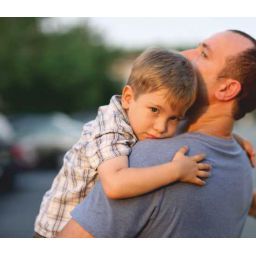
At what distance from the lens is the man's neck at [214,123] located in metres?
2.60

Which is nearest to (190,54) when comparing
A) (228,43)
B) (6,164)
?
(228,43)

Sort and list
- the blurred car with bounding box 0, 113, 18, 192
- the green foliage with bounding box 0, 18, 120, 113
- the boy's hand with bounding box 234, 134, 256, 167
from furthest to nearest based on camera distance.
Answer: the green foliage with bounding box 0, 18, 120, 113
the blurred car with bounding box 0, 113, 18, 192
the boy's hand with bounding box 234, 134, 256, 167

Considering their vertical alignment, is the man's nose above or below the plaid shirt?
above

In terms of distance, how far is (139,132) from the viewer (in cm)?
256

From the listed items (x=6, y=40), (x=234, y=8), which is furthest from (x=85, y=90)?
(x=234, y=8)

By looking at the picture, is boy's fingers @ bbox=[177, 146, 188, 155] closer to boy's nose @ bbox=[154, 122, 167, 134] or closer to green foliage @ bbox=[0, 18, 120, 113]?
boy's nose @ bbox=[154, 122, 167, 134]

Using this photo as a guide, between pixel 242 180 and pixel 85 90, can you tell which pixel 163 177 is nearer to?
pixel 242 180

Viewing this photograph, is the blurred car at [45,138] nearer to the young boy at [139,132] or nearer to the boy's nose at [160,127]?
the young boy at [139,132]

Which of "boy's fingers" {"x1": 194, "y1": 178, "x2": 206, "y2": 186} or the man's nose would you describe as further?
the man's nose

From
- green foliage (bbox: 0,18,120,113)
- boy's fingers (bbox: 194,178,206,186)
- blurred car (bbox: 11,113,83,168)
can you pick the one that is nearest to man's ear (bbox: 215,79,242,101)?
boy's fingers (bbox: 194,178,206,186)

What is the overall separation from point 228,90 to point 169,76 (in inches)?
15.0

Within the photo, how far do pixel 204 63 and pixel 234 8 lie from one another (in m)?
1.20

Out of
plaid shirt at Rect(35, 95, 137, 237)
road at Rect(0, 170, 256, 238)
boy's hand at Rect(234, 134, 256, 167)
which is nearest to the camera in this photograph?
plaid shirt at Rect(35, 95, 137, 237)

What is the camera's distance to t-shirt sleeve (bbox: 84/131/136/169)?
2.43 metres
